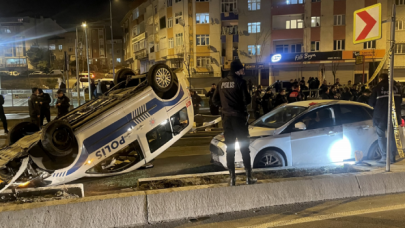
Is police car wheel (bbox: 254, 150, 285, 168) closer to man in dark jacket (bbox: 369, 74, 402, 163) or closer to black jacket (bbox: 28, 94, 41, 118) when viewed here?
man in dark jacket (bbox: 369, 74, 402, 163)

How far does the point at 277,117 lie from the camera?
7.20 meters

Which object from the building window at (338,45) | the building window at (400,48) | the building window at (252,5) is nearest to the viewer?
the building window at (338,45)

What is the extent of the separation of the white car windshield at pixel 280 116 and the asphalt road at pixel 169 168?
1.38m

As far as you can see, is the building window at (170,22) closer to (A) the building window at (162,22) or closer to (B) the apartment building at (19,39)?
(A) the building window at (162,22)

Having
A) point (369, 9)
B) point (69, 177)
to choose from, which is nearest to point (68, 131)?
point (69, 177)

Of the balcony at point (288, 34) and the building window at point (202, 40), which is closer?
the balcony at point (288, 34)

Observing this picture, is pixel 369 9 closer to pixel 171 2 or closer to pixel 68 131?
pixel 68 131

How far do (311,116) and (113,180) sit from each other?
420 centimetres

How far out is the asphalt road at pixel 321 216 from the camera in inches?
156

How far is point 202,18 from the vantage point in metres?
39.2

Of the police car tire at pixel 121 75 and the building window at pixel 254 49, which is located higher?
the building window at pixel 254 49

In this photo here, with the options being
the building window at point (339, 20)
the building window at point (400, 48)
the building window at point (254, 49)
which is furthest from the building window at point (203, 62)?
the building window at point (400, 48)

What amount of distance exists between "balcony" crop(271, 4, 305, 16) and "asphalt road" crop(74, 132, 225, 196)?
3163 centimetres

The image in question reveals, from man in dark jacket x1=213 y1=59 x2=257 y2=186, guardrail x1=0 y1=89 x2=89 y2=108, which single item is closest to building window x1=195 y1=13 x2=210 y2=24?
guardrail x1=0 y1=89 x2=89 y2=108
